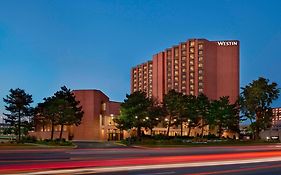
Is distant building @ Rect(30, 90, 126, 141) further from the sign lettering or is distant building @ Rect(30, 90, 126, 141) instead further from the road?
the sign lettering

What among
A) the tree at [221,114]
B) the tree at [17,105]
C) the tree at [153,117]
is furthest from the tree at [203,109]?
→ the tree at [17,105]

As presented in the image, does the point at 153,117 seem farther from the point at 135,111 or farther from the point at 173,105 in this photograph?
the point at 173,105

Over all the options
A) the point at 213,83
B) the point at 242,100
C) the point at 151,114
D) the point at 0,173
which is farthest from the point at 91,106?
the point at 213,83

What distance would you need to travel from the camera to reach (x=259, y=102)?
85688 mm

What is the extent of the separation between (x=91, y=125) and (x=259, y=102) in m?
35.7

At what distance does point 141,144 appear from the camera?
59875 mm

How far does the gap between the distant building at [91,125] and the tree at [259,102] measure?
29498 mm

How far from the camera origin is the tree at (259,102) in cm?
8475

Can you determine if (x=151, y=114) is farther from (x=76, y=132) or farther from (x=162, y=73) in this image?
(x=162, y=73)

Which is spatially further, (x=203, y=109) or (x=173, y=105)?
(x=203, y=109)

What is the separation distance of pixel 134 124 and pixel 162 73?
116 meters

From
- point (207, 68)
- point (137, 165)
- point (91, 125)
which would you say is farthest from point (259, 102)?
point (207, 68)

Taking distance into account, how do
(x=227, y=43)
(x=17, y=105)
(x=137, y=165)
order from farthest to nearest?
(x=227, y=43) → (x=17, y=105) → (x=137, y=165)

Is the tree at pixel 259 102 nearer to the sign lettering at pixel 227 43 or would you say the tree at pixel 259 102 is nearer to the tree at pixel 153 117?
the tree at pixel 153 117
